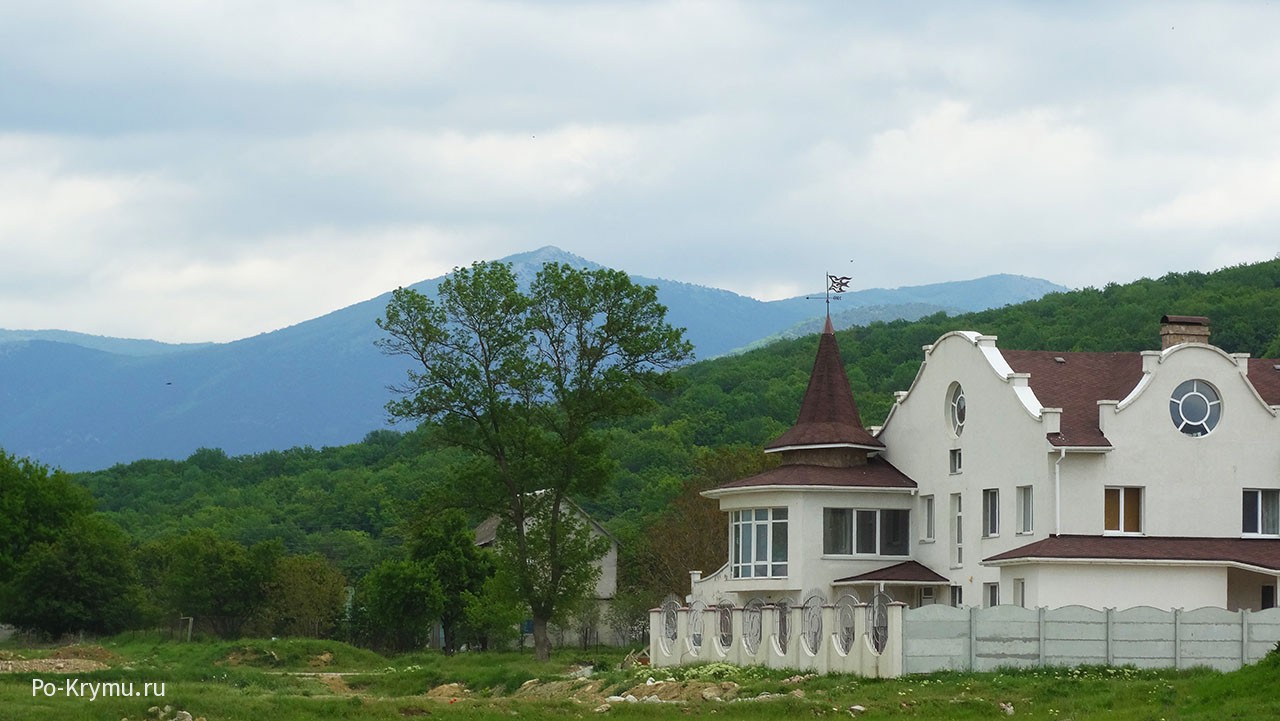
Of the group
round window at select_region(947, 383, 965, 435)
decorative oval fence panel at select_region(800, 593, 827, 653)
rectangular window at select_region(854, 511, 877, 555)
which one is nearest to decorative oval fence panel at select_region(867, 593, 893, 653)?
decorative oval fence panel at select_region(800, 593, 827, 653)

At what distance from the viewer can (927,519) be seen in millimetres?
53938

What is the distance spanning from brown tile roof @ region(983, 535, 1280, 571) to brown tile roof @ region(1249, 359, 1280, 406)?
4.55 meters

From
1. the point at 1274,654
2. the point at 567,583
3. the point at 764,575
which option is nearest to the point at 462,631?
the point at 567,583

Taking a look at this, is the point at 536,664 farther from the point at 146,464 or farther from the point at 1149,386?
the point at 146,464

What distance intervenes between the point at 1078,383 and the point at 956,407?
3.63 metres

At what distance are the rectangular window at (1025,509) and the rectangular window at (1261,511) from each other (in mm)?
5603

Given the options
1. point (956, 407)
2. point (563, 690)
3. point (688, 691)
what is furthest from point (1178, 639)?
point (563, 690)

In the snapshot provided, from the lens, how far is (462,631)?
75062 millimetres

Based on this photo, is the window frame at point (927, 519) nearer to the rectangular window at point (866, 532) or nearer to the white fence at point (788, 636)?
the rectangular window at point (866, 532)

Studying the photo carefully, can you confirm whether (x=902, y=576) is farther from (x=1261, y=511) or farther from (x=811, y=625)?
(x=811, y=625)

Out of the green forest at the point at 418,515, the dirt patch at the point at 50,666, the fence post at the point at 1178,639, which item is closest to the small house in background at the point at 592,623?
the green forest at the point at 418,515

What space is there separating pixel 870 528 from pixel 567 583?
13.2 meters

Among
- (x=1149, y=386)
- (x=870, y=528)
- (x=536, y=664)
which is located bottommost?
(x=536, y=664)

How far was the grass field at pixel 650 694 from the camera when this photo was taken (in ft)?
110
